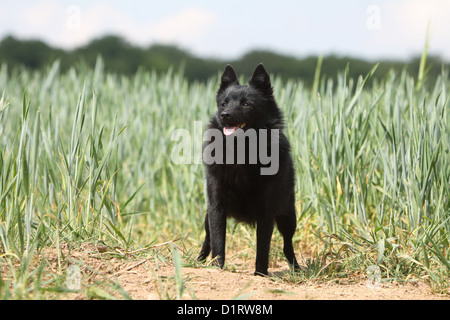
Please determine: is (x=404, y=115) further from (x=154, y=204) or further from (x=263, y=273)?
(x=154, y=204)

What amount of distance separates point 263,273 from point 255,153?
0.82 meters

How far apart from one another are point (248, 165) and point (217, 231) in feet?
1.65

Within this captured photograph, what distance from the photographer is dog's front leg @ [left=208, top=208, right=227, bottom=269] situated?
3.22 m

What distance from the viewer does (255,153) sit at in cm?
334

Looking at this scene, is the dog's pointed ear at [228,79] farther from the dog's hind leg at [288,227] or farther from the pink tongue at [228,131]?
the dog's hind leg at [288,227]

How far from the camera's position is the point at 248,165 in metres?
3.31

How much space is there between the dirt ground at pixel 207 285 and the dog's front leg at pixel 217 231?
1.04 feet

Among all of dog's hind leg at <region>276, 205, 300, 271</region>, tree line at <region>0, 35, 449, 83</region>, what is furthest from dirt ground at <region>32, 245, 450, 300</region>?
tree line at <region>0, 35, 449, 83</region>

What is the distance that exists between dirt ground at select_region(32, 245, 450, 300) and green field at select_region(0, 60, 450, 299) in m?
0.09

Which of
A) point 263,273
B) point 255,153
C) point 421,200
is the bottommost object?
point 263,273

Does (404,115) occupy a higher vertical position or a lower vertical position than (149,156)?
higher
